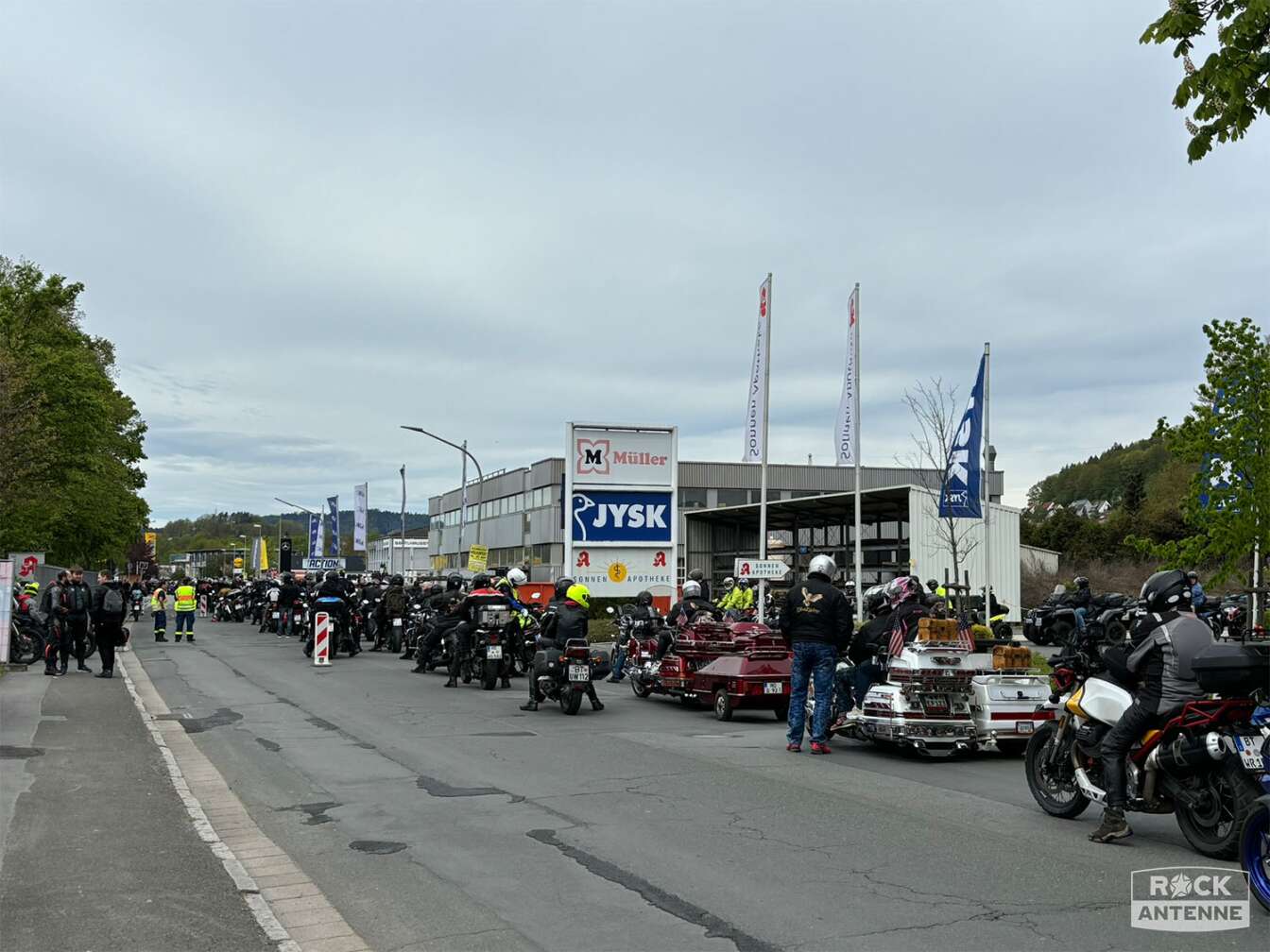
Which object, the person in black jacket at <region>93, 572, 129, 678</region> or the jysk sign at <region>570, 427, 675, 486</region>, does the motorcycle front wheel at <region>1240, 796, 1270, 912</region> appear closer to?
the person in black jacket at <region>93, 572, 129, 678</region>

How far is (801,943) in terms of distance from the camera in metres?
5.58

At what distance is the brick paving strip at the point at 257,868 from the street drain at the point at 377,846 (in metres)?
0.49

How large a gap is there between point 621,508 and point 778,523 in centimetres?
2808

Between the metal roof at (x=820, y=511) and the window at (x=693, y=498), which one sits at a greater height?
the window at (x=693, y=498)

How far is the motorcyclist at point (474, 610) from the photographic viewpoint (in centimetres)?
1959

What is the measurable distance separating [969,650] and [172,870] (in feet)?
26.4

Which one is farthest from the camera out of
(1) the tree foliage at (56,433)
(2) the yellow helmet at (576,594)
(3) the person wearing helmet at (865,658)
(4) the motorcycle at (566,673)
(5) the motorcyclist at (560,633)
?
(1) the tree foliage at (56,433)

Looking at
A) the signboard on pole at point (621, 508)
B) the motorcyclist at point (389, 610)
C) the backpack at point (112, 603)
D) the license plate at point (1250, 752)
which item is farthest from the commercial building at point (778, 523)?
the license plate at point (1250, 752)

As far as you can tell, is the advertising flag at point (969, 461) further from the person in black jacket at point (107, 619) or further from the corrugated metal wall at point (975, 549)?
the person in black jacket at point (107, 619)

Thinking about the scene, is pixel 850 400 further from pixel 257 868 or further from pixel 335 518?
pixel 335 518

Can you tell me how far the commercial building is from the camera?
145ft

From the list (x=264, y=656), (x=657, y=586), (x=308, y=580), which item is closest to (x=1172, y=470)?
(x=657, y=586)

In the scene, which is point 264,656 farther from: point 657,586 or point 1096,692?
point 1096,692

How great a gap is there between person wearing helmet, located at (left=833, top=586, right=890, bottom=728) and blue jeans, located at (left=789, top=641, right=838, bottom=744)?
19.0 inches
